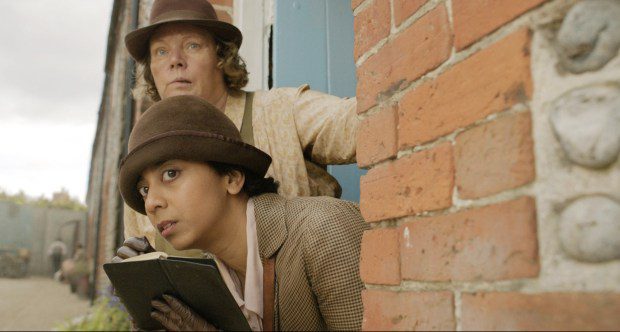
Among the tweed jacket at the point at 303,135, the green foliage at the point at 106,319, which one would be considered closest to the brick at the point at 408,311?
the tweed jacket at the point at 303,135

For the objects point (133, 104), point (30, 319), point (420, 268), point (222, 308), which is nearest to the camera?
point (420, 268)

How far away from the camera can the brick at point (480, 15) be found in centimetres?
71

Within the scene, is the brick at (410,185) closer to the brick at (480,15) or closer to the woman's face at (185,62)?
the brick at (480,15)

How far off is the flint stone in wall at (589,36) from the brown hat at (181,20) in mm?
1751

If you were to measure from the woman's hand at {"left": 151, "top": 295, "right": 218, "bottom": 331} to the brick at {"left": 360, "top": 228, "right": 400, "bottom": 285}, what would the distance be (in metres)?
0.42

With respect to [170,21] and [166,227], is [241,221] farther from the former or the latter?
[170,21]

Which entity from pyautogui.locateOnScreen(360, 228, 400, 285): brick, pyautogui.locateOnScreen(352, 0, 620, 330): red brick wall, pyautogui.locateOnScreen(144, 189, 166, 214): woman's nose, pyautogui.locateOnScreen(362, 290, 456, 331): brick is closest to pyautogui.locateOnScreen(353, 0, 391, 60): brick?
pyautogui.locateOnScreen(352, 0, 620, 330): red brick wall

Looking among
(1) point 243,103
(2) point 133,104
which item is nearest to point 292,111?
(1) point 243,103

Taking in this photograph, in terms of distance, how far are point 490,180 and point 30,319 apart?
25.4ft

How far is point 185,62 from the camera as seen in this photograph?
7.19ft

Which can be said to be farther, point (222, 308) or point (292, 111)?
point (292, 111)

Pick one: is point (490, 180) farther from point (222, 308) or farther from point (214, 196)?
point (214, 196)

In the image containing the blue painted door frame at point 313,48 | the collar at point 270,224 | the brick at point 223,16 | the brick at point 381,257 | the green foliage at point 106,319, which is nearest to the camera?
the brick at point 381,257

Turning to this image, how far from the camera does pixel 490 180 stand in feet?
2.39
